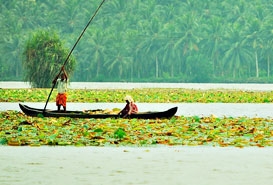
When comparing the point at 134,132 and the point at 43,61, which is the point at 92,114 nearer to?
the point at 134,132

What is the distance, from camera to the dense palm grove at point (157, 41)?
106 m

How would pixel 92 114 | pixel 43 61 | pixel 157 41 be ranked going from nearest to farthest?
pixel 92 114 < pixel 43 61 < pixel 157 41

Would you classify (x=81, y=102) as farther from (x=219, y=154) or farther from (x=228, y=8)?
(x=228, y=8)

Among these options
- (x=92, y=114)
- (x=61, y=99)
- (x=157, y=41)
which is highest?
(x=157, y=41)

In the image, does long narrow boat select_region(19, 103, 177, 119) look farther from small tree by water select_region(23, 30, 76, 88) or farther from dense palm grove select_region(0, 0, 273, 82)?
dense palm grove select_region(0, 0, 273, 82)

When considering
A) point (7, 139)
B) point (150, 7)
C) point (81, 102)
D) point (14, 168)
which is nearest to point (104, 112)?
point (7, 139)

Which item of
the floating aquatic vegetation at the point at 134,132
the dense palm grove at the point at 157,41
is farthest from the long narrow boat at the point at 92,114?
the dense palm grove at the point at 157,41

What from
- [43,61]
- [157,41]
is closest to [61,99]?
[43,61]

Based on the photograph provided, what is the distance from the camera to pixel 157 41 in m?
110

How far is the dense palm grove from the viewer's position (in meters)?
106

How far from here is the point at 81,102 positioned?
3822 centimetres

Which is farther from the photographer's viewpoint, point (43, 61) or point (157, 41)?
point (157, 41)

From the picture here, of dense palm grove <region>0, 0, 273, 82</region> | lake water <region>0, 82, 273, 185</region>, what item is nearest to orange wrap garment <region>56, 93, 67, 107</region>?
lake water <region>0, 82, 273, 185</region>

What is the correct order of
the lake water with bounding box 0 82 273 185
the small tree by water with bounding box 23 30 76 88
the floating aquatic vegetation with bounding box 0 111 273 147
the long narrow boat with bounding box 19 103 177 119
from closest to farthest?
the lake water with bounding box 0 82 273 185
the floating aquatic vegetation with bounding box 0 111 273 147
the long narrow boat with bounding box 19 103 177 119
the small tree by water with bounding box 23 30 76 88
